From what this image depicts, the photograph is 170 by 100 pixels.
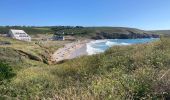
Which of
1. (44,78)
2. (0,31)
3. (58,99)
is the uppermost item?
(58,99)

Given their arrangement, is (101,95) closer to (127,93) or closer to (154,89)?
(127,93)

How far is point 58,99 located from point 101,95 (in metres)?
0.80

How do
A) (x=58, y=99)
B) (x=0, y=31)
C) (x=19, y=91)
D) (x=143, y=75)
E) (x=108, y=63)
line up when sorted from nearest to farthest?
(x=58, y=99) → (x=143, y=75) → (x=19, y=91) → (x=108, y=63) → (x=0, y=31)

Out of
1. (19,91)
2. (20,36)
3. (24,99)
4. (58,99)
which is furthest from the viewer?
(20,36)

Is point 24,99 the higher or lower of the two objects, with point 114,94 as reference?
lower

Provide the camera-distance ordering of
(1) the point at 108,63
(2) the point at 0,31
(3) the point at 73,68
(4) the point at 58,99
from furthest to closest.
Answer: (2) the point at 0,31, (3) the point at 73,68, (1) the point at 108,63, (4) the point at 58,99

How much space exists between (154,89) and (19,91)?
6.03 metres

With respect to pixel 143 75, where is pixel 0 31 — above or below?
below

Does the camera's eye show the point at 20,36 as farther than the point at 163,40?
Yes

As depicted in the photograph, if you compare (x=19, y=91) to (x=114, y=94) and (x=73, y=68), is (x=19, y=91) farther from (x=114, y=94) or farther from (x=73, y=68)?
(x=114, y=94)

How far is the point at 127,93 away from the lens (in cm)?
651

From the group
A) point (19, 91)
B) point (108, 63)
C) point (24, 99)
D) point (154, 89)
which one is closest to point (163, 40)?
point (108, 63)

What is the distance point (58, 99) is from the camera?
20.3 feet

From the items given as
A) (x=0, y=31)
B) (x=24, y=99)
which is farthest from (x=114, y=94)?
(x=0, y=31)
